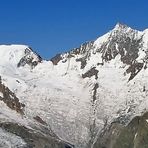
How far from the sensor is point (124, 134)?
7657 inches

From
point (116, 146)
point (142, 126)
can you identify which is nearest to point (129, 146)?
point (142, 126)

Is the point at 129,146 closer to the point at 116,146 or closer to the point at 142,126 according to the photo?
the point at 142,126

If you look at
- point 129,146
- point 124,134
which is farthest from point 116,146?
point 129,146

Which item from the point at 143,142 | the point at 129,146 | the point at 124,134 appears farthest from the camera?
the point at 124,134

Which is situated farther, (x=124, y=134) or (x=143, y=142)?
(x=124, y=134)

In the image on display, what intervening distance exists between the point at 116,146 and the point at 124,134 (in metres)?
6.25

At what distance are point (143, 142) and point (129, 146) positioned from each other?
11.3 m

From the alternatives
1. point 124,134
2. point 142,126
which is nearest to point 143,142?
point 142,126

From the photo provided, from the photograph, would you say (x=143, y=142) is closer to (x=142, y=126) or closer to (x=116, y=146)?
(x=142, y=126)

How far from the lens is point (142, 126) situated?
573 ft

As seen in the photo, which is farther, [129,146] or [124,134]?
[124,134]

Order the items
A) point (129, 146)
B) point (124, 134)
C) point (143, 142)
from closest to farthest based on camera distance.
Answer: point (143, 142) → point (129, 146) → point (124, 134)

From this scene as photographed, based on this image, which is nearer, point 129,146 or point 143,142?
point 143,142

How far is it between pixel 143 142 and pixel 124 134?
2636 centimetres
